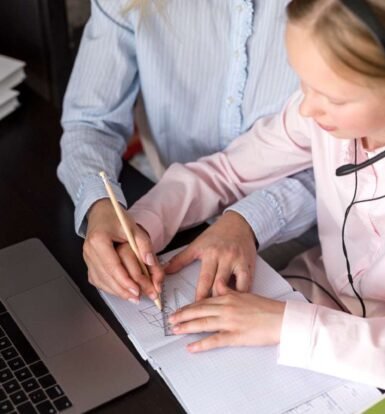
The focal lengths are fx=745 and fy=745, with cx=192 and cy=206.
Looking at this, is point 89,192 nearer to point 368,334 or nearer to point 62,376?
point 62,376

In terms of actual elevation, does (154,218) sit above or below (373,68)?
below

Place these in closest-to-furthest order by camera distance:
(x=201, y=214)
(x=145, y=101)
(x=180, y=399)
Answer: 1. (x=180, y=399)
2. (x=201, y=214)
3. (x=145, y=101)

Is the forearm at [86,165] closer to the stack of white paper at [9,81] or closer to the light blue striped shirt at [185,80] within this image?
the light blue striped shirt at [185,80]

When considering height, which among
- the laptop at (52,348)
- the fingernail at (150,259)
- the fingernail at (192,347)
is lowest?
the laptop at (52,348)

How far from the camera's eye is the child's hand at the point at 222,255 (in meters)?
0.96

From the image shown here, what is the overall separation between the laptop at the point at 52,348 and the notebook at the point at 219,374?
30 millimetres

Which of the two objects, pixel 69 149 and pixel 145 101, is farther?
pixel 145 101

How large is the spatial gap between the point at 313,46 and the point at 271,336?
34cm

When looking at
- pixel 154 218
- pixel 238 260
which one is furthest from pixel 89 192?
pixel 238 260

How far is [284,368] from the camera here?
0.86m

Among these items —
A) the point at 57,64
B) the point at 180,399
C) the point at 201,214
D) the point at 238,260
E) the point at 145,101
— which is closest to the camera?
the point at 180,399

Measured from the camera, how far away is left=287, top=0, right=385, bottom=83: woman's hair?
2.66ft

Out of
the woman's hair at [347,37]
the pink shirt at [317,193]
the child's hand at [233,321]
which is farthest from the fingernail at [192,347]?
the woman's hair at [347,37]

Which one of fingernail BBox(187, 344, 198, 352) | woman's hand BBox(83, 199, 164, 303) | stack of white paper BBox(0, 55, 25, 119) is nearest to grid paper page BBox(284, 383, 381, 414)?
fingernail BBox(187, 344, 198, 352)
